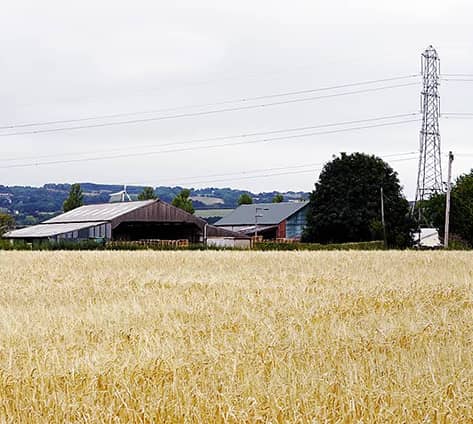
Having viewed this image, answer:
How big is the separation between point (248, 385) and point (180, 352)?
1.71 meters

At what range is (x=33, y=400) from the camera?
6430mm

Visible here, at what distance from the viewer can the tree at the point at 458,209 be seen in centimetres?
6475

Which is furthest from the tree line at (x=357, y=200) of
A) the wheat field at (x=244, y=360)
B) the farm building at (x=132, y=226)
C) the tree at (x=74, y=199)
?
the wheat field at (x=244, y=360)

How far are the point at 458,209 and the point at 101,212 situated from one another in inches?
1404

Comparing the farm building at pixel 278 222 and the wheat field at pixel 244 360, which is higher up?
the farm building at pixel 278 222

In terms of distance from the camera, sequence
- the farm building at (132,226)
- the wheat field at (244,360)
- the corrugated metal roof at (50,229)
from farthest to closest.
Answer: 1. the corrugated metal roof at (50,229)
2. the farm building at (132,226)
3. the wheat field at (244,360)

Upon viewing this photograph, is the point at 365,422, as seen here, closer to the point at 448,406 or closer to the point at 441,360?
the point at 448,406

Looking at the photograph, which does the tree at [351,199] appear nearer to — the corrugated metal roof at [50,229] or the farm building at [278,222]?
the farm building at [278,222]

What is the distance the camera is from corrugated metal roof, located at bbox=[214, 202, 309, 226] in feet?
343

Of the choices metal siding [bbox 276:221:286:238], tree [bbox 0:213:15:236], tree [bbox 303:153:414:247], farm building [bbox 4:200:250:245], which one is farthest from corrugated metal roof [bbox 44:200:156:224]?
metal siding [bbox 276:221:286:238]

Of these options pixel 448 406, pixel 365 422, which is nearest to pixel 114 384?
pixel 365 422

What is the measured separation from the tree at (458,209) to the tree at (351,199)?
164 inches

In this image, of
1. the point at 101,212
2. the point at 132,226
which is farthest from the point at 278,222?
the point at 132,226

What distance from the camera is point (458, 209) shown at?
65.6 meters
